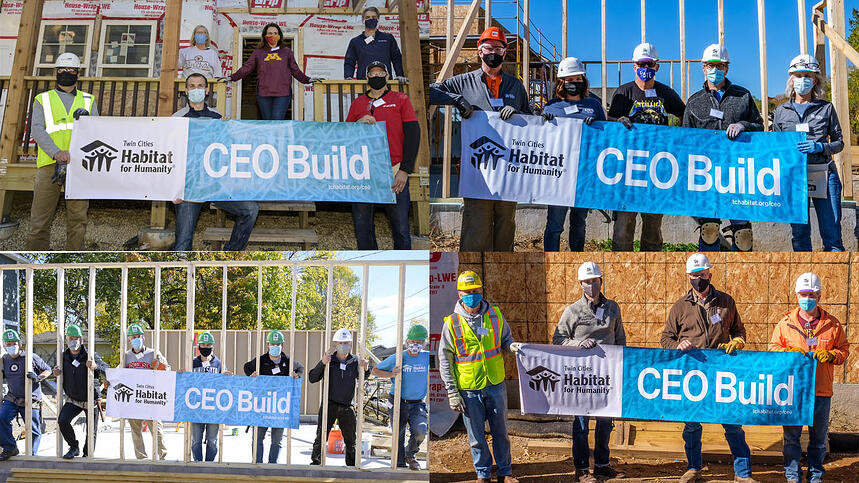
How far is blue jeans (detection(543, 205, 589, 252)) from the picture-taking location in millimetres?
7805

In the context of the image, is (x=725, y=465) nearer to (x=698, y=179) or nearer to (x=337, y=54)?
(x=698, y=179)

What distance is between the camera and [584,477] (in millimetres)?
7340

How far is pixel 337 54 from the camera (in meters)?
13.5

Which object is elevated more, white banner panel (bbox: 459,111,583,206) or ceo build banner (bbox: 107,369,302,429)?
white banner panel (bbox: 459,111,583,206)

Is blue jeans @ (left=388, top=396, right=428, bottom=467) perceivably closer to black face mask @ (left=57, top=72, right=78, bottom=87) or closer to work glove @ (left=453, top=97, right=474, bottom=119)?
work glove @ (left=453, top=97, right=474, bottom=119)

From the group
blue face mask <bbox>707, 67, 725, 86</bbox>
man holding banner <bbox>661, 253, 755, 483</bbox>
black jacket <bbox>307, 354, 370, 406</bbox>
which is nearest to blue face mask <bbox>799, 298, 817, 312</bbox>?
man holding banner <bbox>661, 253, 755, 483</bbox>

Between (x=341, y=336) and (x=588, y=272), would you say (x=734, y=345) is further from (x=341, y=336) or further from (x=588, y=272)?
(x=341, y=336)

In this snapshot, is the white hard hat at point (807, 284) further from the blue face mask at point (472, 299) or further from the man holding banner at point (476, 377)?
the blue face mask at point (472, 299)

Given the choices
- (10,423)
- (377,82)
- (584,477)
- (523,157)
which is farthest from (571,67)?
(10,423)

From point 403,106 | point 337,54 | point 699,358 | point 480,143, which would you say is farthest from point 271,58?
point 699,358

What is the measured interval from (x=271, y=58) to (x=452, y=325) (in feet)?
13.2

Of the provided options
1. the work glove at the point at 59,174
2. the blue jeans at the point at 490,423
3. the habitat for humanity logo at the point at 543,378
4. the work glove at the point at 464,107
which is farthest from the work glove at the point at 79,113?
the habitat for humanity logo at the point at 543,378

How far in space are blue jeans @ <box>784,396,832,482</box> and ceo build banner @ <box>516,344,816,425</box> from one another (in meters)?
0.10

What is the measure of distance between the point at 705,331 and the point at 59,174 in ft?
21.8
